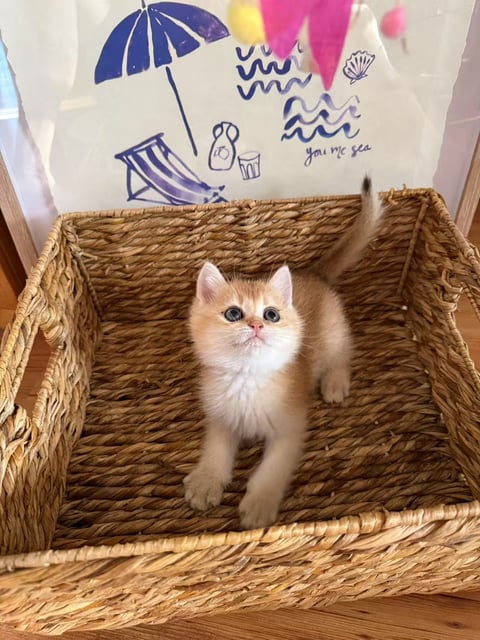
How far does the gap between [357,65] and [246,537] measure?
3.90ft

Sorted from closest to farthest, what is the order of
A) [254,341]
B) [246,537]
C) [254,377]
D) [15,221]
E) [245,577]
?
[246,537] < [245,577] < [254,341] < [254,377] < [15,221]

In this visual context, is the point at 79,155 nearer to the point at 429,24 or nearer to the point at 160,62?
the point at 160,62

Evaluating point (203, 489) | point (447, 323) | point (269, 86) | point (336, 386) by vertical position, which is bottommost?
point (203, 489)

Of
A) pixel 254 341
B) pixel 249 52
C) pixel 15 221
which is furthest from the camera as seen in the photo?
pixel 15 221

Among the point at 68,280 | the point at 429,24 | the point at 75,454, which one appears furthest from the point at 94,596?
the point at 429,24

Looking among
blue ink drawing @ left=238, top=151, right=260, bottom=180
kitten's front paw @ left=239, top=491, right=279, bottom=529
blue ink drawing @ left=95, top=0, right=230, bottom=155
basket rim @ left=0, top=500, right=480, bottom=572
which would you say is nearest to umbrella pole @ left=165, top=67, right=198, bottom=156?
blue ink drawing @ left=95, top=0, right=230, bottom=155

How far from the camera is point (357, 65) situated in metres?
1.29

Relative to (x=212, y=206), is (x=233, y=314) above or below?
below

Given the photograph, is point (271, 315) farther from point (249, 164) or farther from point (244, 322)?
point (249, 164)

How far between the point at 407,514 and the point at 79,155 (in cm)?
121

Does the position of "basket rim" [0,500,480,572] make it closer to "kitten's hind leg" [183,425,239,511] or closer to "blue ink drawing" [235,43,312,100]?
"kitten's hind leg" [183,425,239,511]

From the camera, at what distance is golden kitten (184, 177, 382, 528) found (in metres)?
1.05

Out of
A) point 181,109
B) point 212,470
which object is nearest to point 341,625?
point 212,470

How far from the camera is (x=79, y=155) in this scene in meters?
1.36
